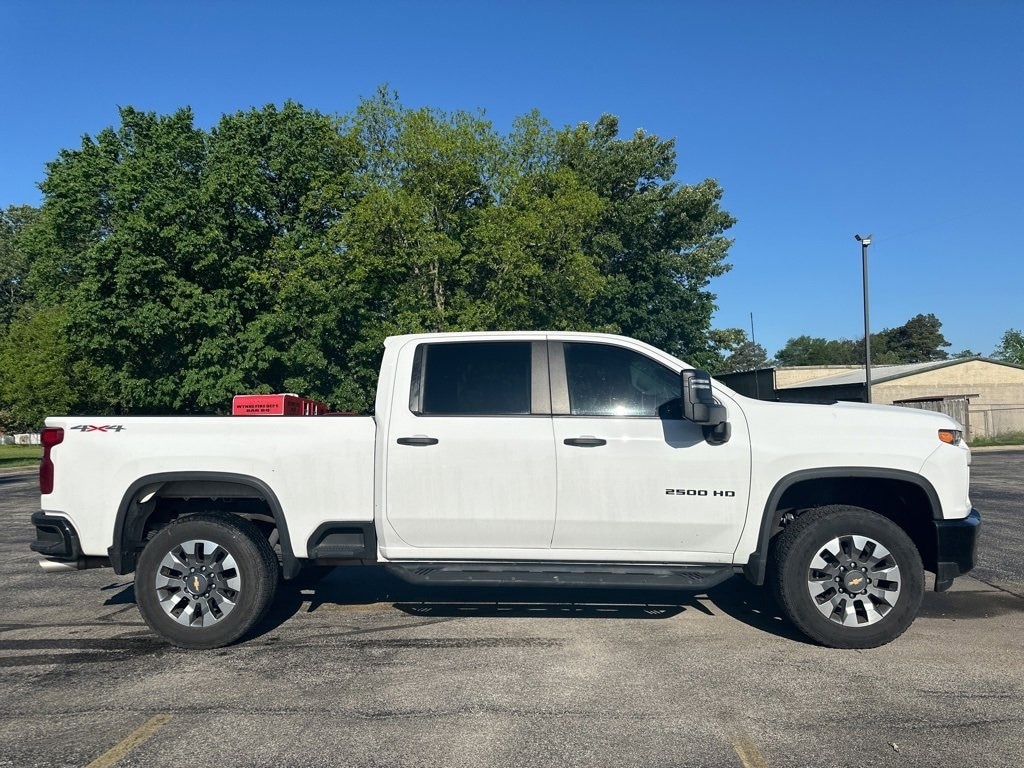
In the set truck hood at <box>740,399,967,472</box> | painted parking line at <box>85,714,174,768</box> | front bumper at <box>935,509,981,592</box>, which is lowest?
painted parking line at <box>85,714,174,768</box>

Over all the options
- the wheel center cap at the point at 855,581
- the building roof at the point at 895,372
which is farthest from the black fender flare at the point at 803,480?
the building roof at the point at 895,372

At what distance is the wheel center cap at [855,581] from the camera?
16.1 feet

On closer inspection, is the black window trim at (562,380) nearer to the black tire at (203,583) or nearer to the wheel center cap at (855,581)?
the wheel center cap at (855,581)

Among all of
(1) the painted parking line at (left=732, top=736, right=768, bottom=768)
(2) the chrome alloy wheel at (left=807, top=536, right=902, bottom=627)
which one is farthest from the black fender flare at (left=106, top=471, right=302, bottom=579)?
(2) the chrome alloy wheel at (left=807, top=536, right=902, bottom=627)

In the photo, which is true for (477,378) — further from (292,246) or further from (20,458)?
(20,458)

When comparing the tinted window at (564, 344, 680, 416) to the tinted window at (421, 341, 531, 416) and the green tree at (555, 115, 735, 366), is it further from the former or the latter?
the green tree at (555, 115, 735, 366)

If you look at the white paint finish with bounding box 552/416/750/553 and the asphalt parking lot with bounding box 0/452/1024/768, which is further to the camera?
the white paint finish with bounding box 552/416/750/553

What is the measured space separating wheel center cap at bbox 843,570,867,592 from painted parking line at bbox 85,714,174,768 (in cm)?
407

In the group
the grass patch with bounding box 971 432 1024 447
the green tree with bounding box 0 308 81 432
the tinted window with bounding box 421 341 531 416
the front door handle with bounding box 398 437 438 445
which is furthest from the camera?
the green tree with bounding box 0 308 81 432

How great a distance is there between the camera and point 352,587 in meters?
6.87

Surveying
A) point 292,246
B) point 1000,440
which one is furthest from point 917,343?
point 292,246

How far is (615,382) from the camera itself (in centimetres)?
519

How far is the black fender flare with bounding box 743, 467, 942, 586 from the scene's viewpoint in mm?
4914

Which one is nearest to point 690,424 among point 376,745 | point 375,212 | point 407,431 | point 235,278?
point 407,431
